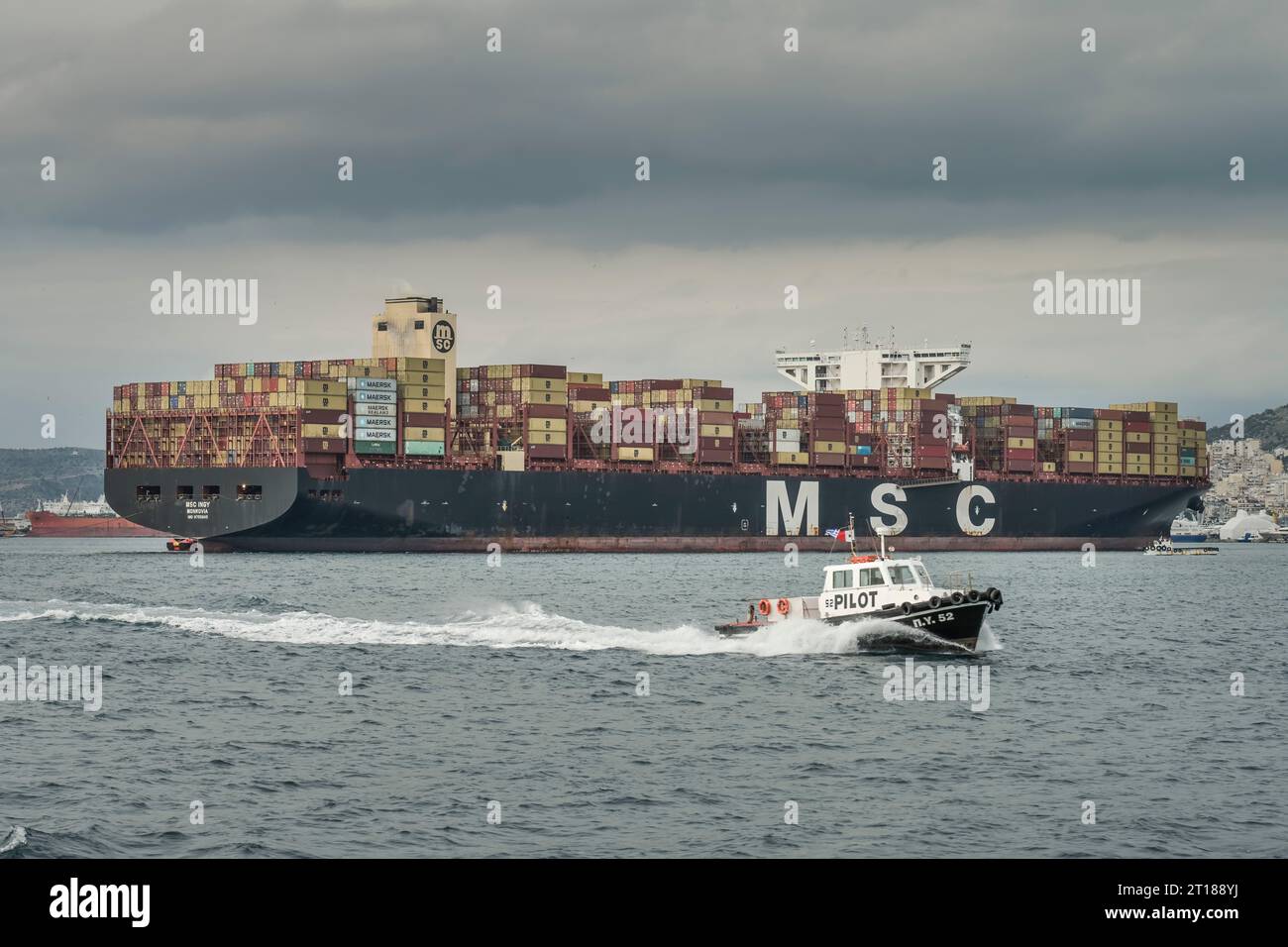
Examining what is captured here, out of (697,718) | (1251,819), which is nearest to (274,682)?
(697,718)

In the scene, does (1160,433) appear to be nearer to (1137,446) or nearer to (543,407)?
(1137,446)

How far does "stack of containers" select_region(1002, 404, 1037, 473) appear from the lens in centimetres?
13300

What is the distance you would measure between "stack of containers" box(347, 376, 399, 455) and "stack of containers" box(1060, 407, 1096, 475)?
215 feet

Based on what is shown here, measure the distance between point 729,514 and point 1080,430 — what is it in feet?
136

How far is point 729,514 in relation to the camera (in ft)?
381

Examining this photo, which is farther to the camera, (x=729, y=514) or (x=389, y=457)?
(x=729, y=514)

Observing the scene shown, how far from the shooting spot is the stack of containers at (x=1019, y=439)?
133000mm

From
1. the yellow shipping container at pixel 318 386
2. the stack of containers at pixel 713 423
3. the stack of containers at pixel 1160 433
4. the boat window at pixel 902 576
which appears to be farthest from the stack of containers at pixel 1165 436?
the boat window at pixel 902 576

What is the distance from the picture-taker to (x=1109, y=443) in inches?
5468

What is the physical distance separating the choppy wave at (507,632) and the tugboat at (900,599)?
0.29 metres

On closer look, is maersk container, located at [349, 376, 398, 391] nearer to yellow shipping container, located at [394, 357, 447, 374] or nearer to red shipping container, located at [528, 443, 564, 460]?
yellow shipping container, located at [394, 357, 447, 374]

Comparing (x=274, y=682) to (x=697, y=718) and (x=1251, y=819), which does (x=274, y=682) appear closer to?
(x=697, y=718)

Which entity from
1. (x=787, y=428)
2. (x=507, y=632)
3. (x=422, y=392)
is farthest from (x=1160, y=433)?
(x=507, y=632)
